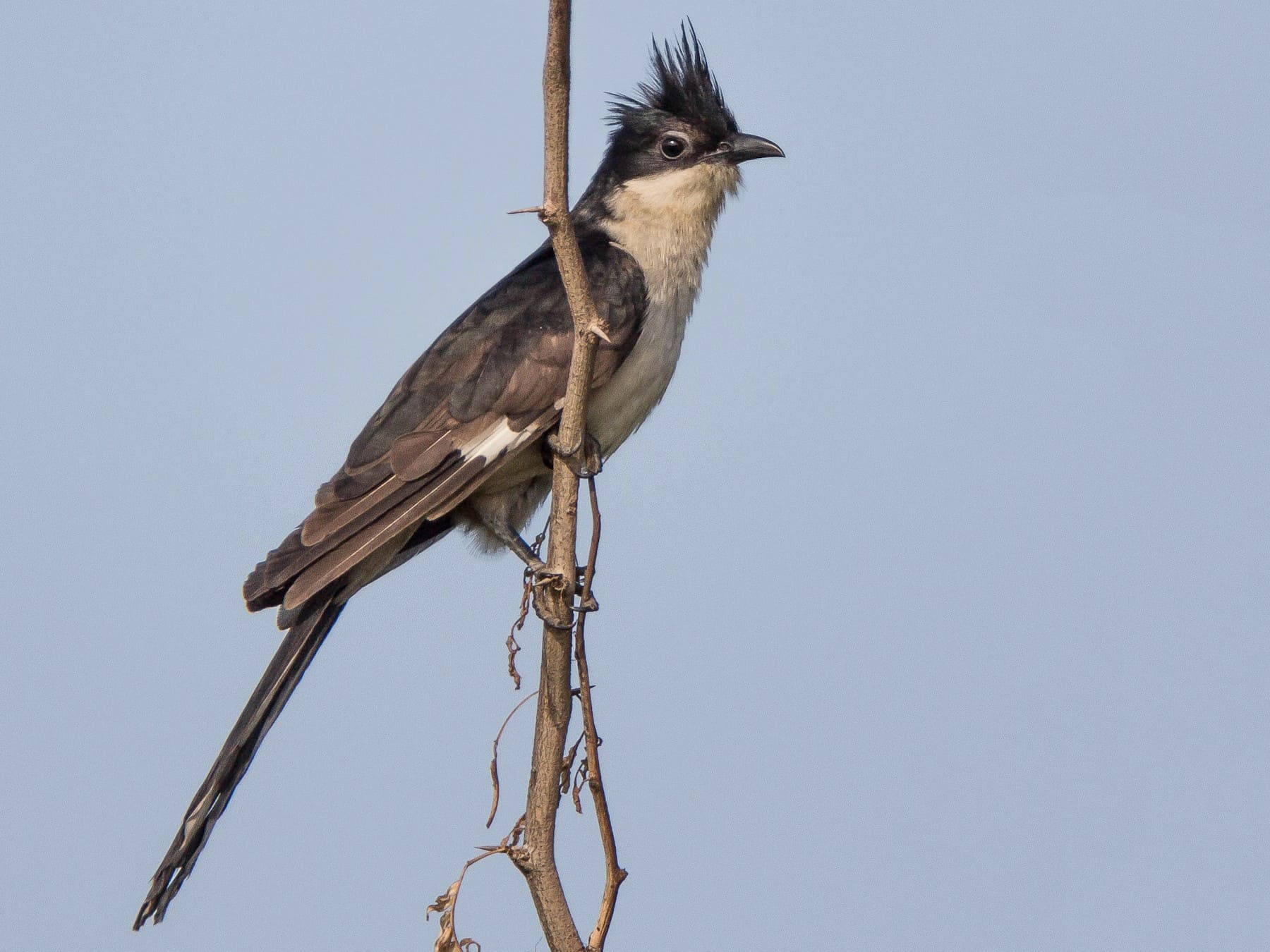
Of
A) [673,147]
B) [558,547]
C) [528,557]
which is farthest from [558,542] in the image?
[673,147]

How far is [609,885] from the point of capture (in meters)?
2.90

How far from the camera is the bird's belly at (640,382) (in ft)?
14.2

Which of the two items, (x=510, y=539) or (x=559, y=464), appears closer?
(x=559, y=464)

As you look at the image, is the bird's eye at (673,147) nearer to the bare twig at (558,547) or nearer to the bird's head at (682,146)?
the bird's head at (682,146)

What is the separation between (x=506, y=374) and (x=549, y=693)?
4.31ft

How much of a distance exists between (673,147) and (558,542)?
7.14ft

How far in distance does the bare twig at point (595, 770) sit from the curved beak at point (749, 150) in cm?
184

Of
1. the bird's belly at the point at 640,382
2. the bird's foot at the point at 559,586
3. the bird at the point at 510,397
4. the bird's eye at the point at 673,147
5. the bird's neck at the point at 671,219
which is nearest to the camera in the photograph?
the bird's foot at the point at 559,586

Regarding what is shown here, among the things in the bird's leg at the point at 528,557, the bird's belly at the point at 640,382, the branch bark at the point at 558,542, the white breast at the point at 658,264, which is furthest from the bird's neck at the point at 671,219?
the branch bark at the point at 558,542

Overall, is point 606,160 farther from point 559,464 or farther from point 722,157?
point 559,464

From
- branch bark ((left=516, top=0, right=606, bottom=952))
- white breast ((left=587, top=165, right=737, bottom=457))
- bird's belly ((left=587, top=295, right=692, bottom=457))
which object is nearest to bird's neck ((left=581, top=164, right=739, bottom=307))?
white breast ((left=587, top=165, right=737, bottom=457))

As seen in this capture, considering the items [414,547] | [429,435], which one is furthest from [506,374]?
[414,547]

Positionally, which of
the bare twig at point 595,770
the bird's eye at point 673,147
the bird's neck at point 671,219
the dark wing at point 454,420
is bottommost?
the bare twig at point 595,770

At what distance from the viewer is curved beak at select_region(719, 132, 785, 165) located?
15.9 ft
